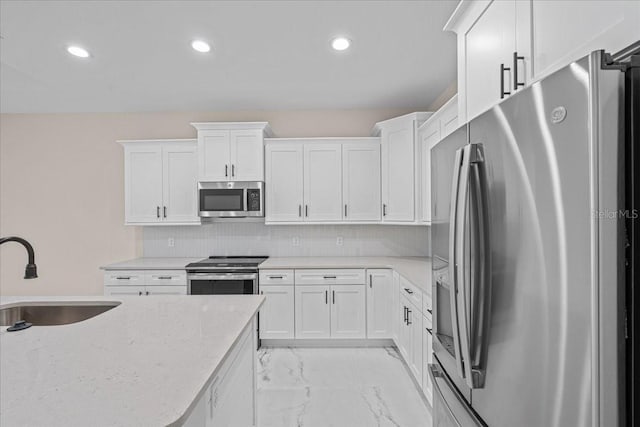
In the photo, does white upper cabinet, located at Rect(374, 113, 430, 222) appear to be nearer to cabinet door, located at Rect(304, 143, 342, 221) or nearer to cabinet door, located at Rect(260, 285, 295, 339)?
cabinet door, located at Rect(304, 143, 342, 221)

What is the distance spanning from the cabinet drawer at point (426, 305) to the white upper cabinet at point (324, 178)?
1.55 meters

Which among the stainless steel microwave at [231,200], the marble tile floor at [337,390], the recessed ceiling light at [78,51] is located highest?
the recessed ceiling light at [78,51]

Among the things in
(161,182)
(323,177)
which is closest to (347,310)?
(323,177)

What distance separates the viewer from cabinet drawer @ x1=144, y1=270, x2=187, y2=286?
3.48m

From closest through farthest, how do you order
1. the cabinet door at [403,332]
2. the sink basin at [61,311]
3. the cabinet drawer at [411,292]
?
the sink basin at [61,311] → the cabinet drawer at [411,292] → the cabinet door at [403,332]

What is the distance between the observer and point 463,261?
3.13ft

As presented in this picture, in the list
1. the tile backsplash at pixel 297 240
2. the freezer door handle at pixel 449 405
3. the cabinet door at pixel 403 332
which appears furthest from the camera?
the tile backsplash at pixel 297 240

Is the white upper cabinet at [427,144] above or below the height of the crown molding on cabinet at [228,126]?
below

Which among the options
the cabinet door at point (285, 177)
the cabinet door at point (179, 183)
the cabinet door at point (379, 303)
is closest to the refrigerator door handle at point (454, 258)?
the cabinet door at point (379, 303)

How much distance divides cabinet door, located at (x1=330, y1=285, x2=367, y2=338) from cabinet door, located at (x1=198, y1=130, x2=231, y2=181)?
175cm

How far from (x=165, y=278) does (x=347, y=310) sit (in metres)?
1.93

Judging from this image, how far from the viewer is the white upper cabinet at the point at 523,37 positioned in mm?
824

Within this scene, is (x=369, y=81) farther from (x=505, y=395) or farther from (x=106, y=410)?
(x=106, y=410)

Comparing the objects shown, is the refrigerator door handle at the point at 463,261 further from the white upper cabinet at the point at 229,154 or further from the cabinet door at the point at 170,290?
the cabinet door at the point at 170,290
